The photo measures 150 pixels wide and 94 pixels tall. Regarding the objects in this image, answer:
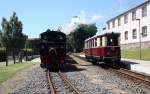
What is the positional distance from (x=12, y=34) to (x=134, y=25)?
19707mm

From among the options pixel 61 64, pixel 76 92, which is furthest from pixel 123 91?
pixel 61 64

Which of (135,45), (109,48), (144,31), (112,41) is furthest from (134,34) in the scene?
(109,48)

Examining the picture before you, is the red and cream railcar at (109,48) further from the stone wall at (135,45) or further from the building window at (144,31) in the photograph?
the building window at (144,31)

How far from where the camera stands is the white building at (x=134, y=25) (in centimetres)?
5460

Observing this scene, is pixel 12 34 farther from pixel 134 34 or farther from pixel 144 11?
pixel 144 11

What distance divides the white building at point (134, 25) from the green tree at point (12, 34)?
1790cm

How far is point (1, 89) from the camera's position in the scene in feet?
58.8

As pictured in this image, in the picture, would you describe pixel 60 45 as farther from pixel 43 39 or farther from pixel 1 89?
pixel 1 89

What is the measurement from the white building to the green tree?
58.7 feet

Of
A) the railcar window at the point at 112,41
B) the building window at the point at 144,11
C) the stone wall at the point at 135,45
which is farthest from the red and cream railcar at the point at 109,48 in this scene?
the building window at the point at 144,11

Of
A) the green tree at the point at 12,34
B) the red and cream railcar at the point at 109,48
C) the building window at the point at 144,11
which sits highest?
the building window at the point at 144,11

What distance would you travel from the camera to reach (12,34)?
58.5m

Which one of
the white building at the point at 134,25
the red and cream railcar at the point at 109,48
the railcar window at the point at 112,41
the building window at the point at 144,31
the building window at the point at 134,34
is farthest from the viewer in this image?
the building window at the point at 134,34

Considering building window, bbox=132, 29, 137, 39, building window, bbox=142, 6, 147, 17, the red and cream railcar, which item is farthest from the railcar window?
building window, bbox=132, 29, 137, 39
